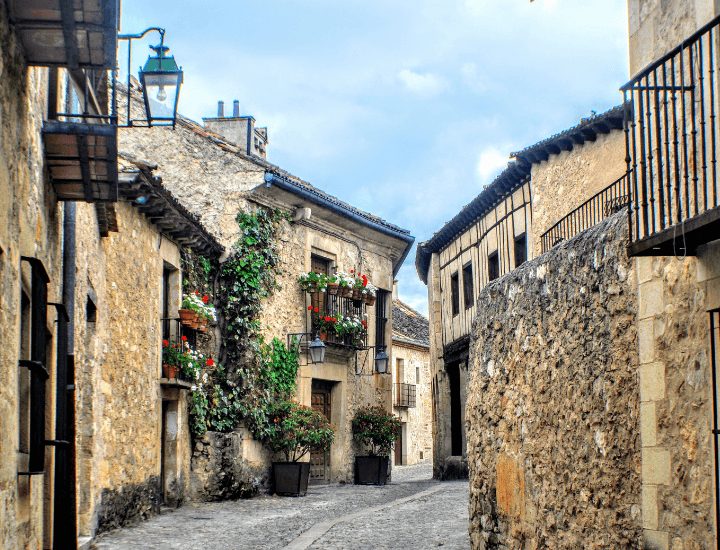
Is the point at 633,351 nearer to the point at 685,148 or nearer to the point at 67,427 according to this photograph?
the point at 685,148

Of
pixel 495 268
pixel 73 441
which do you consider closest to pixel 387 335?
pixel 495 268

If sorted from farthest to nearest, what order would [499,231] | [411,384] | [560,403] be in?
[411,384]
[499,231]
[560,403]

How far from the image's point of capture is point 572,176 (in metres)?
16.8

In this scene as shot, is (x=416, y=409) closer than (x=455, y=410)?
No

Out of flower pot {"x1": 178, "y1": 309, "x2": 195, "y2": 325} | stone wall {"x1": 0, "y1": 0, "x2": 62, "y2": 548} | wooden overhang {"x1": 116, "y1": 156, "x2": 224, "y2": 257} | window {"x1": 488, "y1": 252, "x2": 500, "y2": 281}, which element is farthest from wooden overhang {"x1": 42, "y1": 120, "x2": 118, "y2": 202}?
window {"x1": 488, "y1": 252, "x2": 500, "y2": 281}

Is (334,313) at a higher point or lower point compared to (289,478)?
higher

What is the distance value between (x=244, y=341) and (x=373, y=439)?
14.6 feet

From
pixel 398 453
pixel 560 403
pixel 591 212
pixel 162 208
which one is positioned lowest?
pixel 398 453

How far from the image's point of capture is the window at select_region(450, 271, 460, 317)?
23.1 m

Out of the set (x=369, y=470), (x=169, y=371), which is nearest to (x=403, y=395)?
(x=369, y=470)

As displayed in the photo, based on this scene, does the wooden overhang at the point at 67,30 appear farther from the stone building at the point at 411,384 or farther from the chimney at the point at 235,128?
the stone building at the point at 411,384

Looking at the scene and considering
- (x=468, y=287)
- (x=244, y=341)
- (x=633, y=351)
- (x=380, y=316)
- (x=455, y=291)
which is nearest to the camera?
(x=633, y=351)

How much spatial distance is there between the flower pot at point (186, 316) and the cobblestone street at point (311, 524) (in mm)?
2618

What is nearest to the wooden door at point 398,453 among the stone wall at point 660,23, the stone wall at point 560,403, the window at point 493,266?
Result: the window at point 493,266
